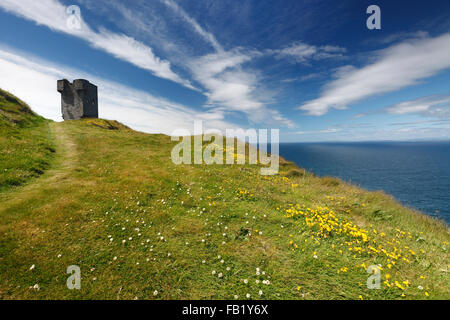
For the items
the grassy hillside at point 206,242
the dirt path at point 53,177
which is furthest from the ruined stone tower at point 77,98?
the grassy hillside at point 206,242

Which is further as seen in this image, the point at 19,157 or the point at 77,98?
the point at 77,98

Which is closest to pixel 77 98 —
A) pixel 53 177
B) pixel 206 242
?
pixel 53 177

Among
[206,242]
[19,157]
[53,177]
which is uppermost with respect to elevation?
[19,157]

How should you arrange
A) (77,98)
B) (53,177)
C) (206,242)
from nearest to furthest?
(206,242), (53,177), (77,98)

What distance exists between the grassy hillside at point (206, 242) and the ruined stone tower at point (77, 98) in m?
44.8

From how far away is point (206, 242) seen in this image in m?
7.46

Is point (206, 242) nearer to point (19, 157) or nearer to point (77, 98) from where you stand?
point (19, 157)

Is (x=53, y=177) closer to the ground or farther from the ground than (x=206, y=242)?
farther from the ground

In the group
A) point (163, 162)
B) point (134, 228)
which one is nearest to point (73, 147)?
point (163, 162)

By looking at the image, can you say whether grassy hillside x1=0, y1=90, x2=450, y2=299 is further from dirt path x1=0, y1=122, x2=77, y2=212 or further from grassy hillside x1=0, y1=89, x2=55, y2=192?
grassy hillside x1=0, y1=89, x2=55, y2=192

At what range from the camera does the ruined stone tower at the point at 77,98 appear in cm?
4684

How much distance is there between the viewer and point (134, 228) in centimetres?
803

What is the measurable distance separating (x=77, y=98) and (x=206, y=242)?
62380 millimetres

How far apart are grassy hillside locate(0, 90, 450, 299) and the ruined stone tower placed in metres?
44.8
